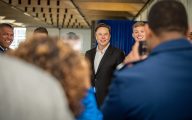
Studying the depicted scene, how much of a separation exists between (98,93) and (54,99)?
3508mm

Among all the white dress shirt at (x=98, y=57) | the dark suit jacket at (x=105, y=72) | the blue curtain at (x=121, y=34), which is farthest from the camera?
the blue curtain at (x=121, y=34)

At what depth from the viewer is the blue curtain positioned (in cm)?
680

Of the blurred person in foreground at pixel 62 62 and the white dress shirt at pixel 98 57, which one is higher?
the blurred person in foreground at pixel 62 62

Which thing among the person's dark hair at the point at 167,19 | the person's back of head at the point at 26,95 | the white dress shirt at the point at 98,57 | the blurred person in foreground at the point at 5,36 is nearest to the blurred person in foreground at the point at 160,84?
the person's dark hair at the point at 167,19

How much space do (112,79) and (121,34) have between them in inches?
202

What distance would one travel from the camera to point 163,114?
59.5 inches

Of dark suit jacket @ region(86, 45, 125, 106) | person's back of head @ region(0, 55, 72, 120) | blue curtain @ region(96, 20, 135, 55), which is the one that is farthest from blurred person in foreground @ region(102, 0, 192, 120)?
blue curtain @ region(96, 20, 135, 55)

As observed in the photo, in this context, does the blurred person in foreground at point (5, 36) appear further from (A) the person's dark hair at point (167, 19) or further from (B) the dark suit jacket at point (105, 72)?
(A) the person's dark hair at point (167, 19)

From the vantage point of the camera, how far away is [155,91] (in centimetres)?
150

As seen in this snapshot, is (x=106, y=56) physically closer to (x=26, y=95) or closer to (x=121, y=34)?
(x=121, y=34)

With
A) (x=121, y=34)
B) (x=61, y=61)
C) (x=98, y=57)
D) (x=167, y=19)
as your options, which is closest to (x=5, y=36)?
(x=98, y=57)

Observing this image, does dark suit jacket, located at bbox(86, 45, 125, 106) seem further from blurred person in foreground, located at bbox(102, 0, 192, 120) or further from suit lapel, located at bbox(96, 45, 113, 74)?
blurred person in foreground, located at bbox(102, 0, 192, 120)

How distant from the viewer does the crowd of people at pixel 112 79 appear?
0.82 meters

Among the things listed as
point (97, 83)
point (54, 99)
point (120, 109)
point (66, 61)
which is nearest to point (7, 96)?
point (54, 99)
